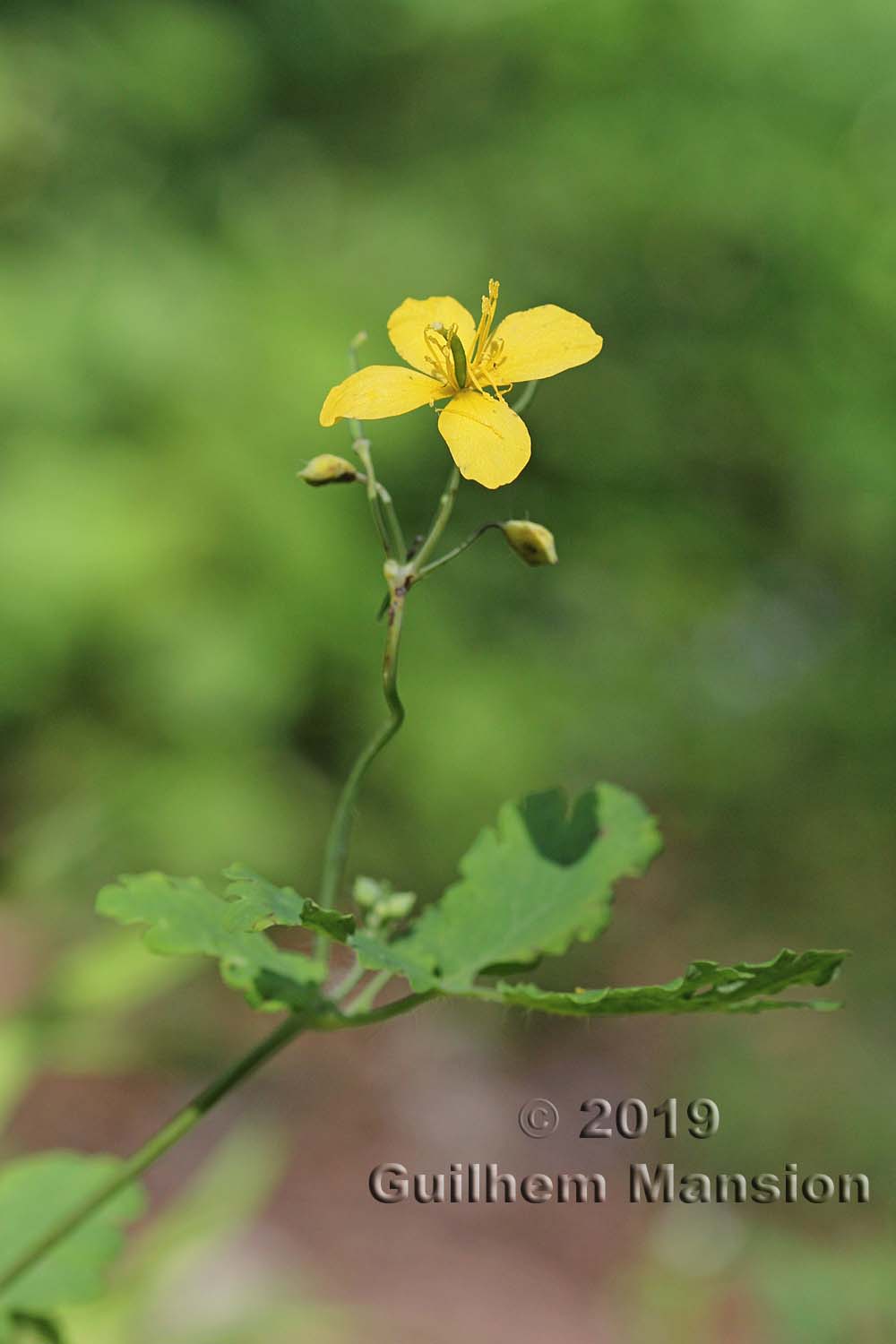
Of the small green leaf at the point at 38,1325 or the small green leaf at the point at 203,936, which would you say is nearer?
the small green leaf at the point at 203,936

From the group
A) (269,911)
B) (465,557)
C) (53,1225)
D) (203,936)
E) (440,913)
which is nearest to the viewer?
(269,911)

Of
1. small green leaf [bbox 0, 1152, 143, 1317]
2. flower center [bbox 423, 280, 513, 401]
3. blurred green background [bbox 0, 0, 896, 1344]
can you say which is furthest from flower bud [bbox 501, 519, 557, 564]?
blurred green background [bbox 0, 0, 896, 1344]

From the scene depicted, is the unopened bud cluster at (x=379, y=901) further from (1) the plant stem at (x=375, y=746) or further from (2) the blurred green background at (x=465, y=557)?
(2) the blurred green background at (x=465, y=557)

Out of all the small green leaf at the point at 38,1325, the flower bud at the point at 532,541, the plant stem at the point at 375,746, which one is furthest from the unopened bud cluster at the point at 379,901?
the small green leaf at the point at 38,1325

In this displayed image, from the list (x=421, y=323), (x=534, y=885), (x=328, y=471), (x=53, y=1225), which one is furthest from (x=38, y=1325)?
(x=421, y=323)

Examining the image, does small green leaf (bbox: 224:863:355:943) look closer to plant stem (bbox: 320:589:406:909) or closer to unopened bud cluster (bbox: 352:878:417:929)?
plant stem (bbox: 320:589:406:909)

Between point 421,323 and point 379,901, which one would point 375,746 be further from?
point 421,323

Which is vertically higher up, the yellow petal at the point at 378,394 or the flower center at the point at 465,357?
the flower center at the point at 465,357

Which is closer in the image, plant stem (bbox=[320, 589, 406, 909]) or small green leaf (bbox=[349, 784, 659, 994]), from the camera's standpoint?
plant stem (bbox=[320, 589, 406, 909])
